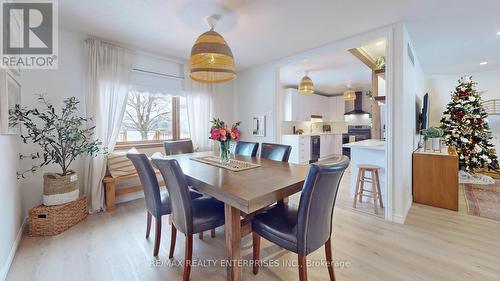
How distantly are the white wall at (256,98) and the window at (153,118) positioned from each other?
1.28 metres

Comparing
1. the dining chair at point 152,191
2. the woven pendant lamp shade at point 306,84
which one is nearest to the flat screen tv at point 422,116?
the woven pendant lamp shade at point 306,84

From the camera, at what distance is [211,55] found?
1.93m

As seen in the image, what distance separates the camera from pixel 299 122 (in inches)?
269

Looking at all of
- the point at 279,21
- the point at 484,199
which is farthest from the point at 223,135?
the point at 484,199

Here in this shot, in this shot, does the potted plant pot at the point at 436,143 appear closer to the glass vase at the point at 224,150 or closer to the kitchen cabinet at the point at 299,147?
the kitchen cabinet at the point at 299,147

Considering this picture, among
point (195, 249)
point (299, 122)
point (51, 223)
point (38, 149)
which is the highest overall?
point (299, 122)

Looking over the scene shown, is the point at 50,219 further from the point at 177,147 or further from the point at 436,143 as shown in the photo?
the point at 436,143

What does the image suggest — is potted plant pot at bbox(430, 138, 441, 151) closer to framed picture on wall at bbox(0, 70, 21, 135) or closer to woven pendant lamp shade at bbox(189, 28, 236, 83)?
woven pendant lamp shade at bbox(189, 28, 236, 83)

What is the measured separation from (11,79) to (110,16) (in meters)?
1.14

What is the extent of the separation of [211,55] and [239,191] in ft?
4.36

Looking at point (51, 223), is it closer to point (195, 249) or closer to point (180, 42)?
point (195, 249)

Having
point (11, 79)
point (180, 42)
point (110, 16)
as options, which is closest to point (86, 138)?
point (11, 79)

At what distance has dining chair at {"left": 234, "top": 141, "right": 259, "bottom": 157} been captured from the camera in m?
2.92

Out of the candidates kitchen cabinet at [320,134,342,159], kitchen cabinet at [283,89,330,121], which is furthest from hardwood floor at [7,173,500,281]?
kitchen cabinet at [320,134,342,159]
